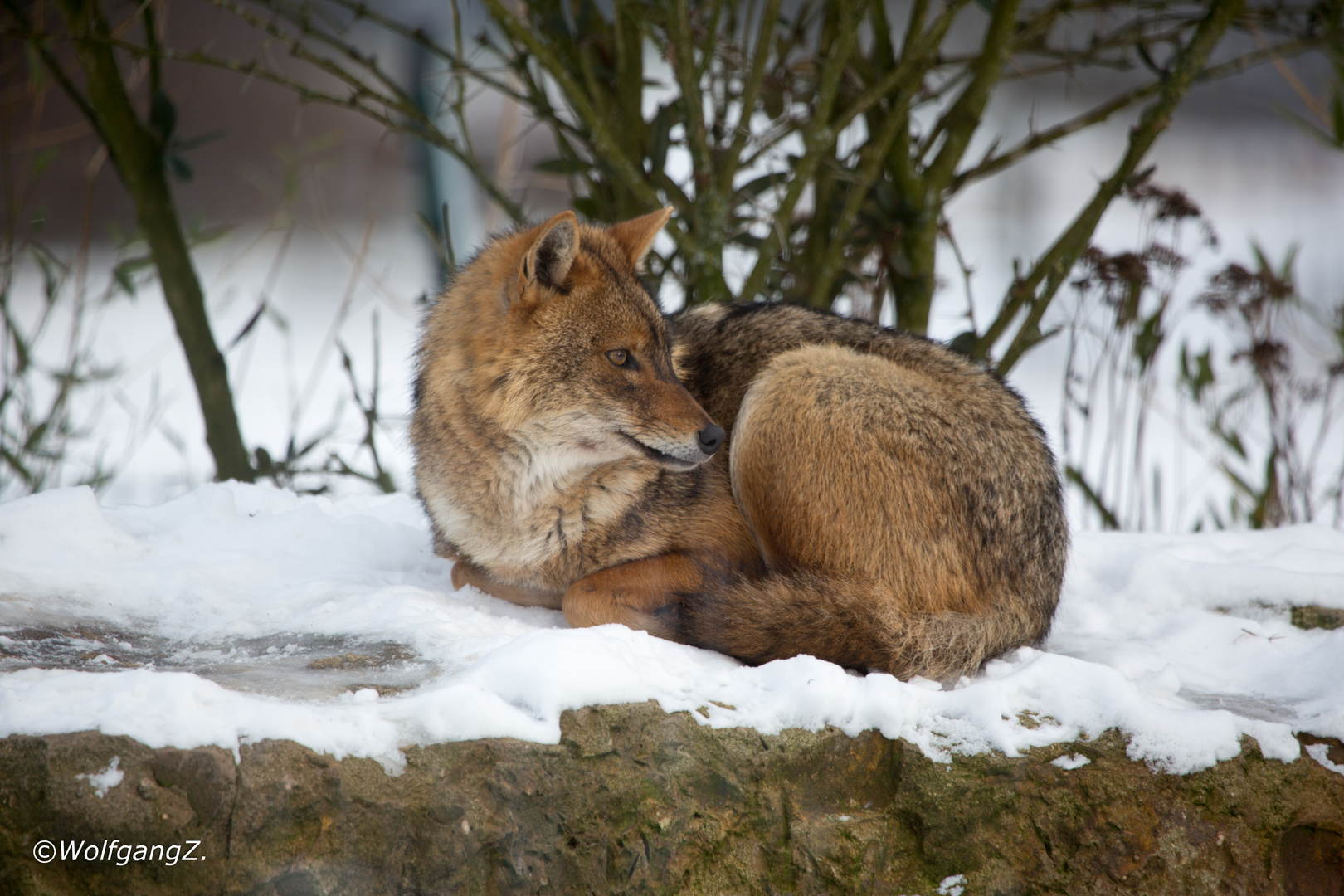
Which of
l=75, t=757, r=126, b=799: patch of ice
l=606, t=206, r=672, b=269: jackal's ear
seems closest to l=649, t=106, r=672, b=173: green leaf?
l=606, t=206, r=672, b=269: jackal's ear

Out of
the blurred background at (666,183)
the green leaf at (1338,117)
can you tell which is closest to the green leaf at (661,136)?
the blurred background at (666,183)

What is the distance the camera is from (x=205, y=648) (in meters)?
2.31

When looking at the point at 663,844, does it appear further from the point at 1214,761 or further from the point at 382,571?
the point at 382,571

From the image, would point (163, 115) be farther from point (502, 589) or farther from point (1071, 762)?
point (1071, 762)

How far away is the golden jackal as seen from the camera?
100 inches

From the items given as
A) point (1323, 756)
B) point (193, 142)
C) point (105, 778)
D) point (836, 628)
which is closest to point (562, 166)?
point (193, 142)

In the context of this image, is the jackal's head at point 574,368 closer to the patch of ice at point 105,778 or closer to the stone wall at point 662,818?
the stone wall at point 662,818

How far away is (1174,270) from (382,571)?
421cm

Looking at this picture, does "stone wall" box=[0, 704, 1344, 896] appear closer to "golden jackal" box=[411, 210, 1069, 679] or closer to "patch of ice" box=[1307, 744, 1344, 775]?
"patch of ice" box=[1307, 744, 1344, 775]

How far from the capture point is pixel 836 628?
2.43 metres

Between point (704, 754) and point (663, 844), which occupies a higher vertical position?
point (704, 754)

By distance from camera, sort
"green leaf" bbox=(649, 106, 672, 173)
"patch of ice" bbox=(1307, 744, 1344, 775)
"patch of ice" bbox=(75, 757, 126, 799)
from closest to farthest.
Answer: "patch of ice" bbox=(75, 757, 126, 799)
"patch of ice" bbox=(1307, 744, 1344, 775)
"green leaf" bbox=(649, 106, 672, 173)

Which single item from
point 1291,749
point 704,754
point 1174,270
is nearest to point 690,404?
point 704,754

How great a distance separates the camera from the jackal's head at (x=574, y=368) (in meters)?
2.67
